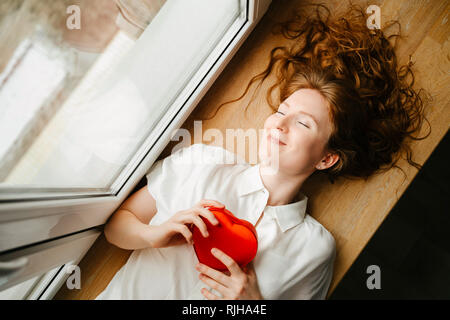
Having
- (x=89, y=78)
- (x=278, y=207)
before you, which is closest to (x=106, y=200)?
(x=89, y=78)

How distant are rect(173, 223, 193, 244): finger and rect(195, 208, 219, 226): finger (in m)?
0.07

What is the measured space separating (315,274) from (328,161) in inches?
16.8

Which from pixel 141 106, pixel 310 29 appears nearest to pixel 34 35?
pixel 141 106

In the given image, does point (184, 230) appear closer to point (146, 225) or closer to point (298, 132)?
point (146, 225)

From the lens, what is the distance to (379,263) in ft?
4.90

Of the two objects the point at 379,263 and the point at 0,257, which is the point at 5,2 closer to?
the point at 0,257

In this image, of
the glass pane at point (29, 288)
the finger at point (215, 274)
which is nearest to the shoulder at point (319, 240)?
the finger at point (215, 274)

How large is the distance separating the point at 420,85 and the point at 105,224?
1.43 metres

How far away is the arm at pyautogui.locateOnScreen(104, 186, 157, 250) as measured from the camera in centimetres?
94

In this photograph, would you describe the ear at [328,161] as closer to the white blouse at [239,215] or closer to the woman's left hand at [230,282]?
the white blouse at [239,215]

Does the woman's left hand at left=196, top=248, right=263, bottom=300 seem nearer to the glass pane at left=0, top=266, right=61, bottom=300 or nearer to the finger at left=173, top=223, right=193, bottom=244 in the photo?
the finger at left=173, top=223, right=193, bottom=244

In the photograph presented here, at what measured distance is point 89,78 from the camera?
720mm

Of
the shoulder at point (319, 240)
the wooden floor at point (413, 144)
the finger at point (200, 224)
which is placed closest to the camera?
the finger at point (200, 224)

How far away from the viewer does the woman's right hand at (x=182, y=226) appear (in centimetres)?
79
